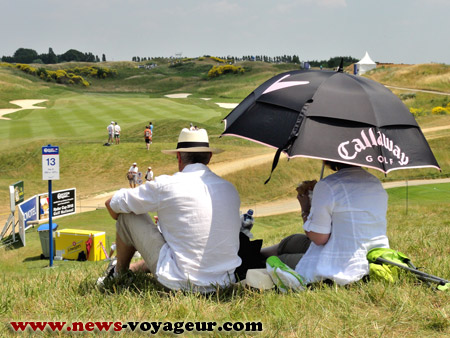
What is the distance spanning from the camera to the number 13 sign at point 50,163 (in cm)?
1084

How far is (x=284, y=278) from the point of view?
3.54 m

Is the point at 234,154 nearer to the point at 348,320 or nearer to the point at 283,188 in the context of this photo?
the point at 283,188

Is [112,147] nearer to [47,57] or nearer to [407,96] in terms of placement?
[407,96]

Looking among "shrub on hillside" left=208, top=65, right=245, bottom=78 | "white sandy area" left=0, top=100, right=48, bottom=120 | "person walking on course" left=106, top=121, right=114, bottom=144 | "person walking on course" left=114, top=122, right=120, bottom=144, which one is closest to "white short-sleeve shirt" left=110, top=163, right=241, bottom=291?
"person walking on course" left=106, top=121, right=114, bottom=144

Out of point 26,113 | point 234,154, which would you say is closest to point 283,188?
point 234,154

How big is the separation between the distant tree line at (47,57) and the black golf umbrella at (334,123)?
15717 centimetres

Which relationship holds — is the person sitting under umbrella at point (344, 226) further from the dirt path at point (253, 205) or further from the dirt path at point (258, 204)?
the dirt path at point (253, 205)

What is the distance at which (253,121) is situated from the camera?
3.94 metres

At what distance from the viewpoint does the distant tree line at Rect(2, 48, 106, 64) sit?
512 ft

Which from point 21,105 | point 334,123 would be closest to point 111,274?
→ point 334,123

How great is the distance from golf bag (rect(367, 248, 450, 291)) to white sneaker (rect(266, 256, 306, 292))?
53 centimetres

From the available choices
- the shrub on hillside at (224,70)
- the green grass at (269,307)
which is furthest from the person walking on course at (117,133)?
the shrub on hillside at (224,70)

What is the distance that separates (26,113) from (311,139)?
41050mm

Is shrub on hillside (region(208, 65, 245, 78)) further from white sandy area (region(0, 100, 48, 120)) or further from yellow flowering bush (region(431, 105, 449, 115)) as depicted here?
yellow flowering bush (region(431, 105, 449, 115))
